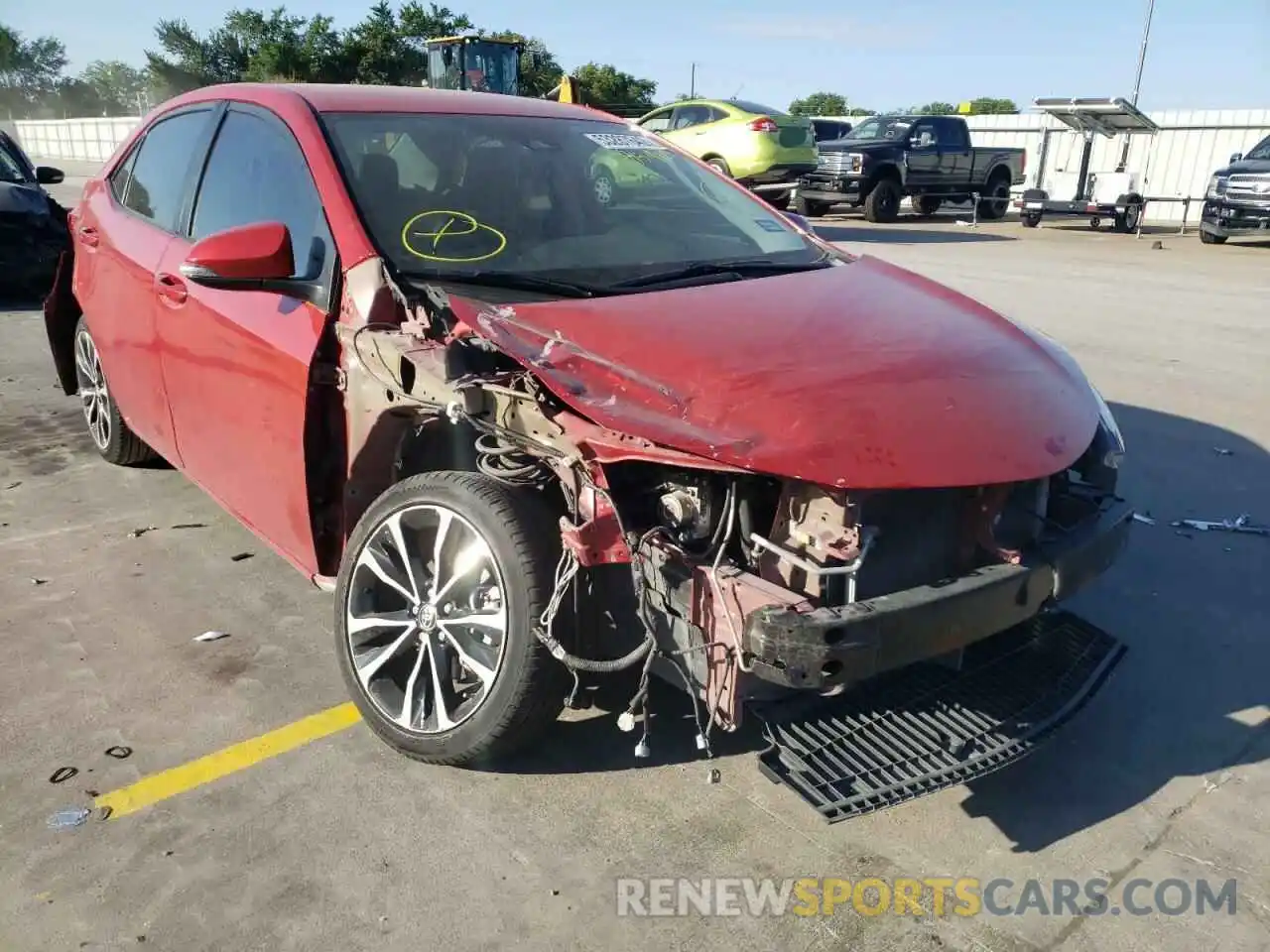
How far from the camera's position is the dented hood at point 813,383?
7.58 ft

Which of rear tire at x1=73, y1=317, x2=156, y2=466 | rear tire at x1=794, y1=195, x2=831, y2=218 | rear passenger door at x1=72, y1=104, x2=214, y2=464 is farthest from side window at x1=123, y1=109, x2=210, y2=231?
rear tire at x1=794, y1=195, x2=831, y2=218

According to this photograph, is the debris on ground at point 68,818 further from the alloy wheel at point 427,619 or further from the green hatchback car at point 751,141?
the green hatchback car at point 751,141

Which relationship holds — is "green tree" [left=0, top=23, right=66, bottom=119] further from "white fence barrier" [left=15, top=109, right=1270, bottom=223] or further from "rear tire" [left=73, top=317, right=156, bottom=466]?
"rear tire" [left=73, top=317, right=156, bottom=466]

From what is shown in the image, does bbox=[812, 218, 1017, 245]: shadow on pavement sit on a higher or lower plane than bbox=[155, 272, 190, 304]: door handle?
lower

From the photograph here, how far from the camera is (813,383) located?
2514 millimetres

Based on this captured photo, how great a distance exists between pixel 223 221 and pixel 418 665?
6.10 ft

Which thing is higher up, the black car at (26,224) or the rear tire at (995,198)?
the black car at (26,224)

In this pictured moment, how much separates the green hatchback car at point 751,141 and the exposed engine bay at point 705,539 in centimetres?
1418

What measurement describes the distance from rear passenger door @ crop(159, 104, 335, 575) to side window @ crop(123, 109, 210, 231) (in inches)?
8.7

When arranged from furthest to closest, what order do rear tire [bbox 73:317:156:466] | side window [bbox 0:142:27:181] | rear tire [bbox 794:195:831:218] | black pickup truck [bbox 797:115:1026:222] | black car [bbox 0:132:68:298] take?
rear tire [bbox 794:195:831:218] < black pickup truck [bbox 797:115:1026:222] < side window [bbox 0:142:27:181] < black car [bbox 0:132:68:298] < rear tire [bbox 73:317:156:466]

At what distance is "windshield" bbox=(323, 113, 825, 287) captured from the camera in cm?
319

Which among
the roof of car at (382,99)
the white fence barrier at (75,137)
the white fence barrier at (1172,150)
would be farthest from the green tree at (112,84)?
the roof of car at (382,99)

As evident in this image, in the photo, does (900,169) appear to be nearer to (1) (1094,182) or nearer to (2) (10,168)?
(1) (1094,182)

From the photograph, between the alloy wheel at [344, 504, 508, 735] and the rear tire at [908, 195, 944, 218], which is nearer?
the alloy wheel at [344, 504, 508, 735]
